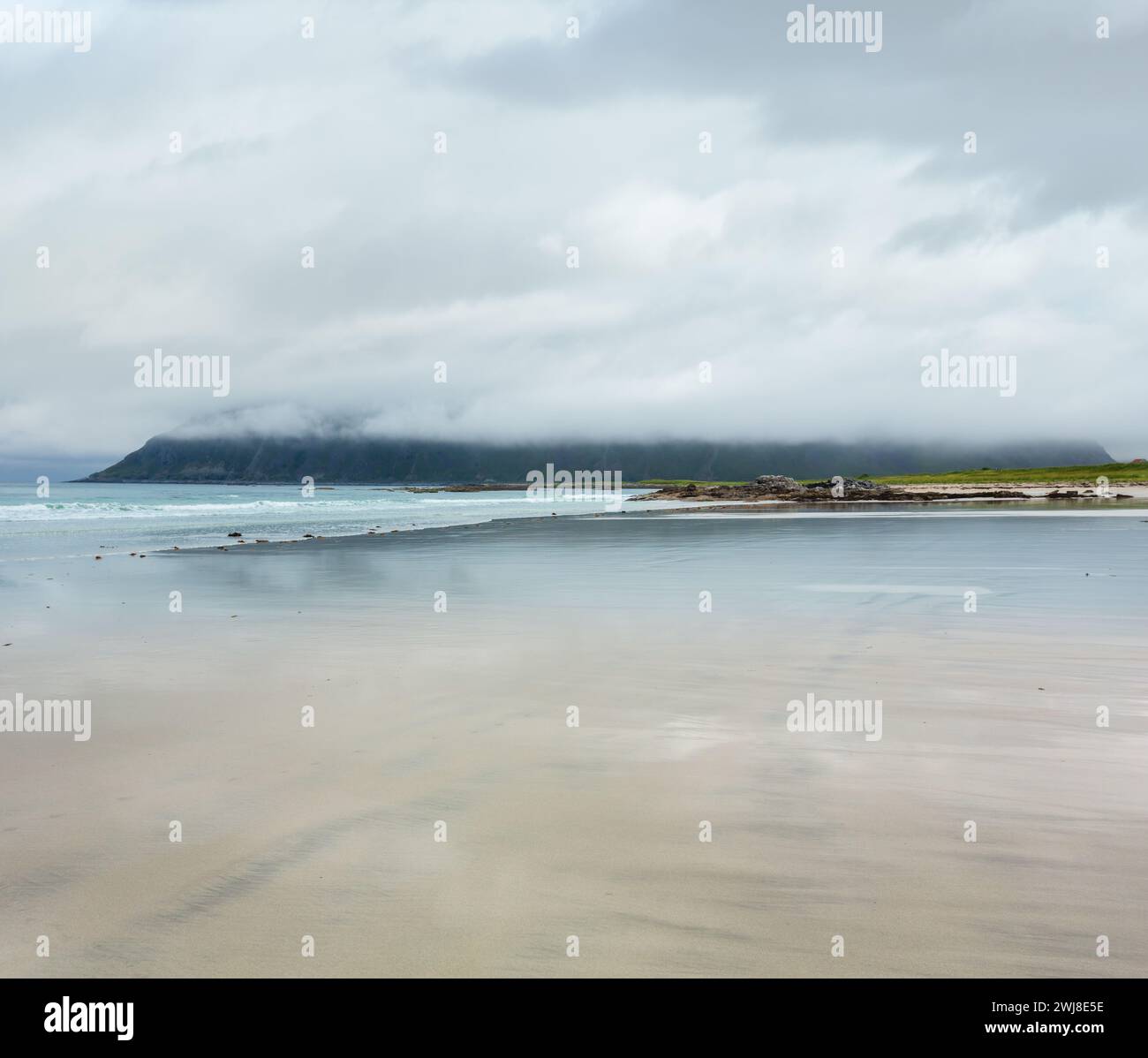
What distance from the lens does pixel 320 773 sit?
6.65 meters

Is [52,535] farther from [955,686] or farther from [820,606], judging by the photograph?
[955,686]

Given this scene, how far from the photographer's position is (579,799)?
6.07 meters

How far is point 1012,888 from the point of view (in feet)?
15.6

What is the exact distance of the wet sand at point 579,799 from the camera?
431 centimetres

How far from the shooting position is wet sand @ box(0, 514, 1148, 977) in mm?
4312

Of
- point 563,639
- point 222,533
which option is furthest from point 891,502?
point 563,639

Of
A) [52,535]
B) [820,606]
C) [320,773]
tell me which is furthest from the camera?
[52,535]

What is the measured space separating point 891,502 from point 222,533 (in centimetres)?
5263
